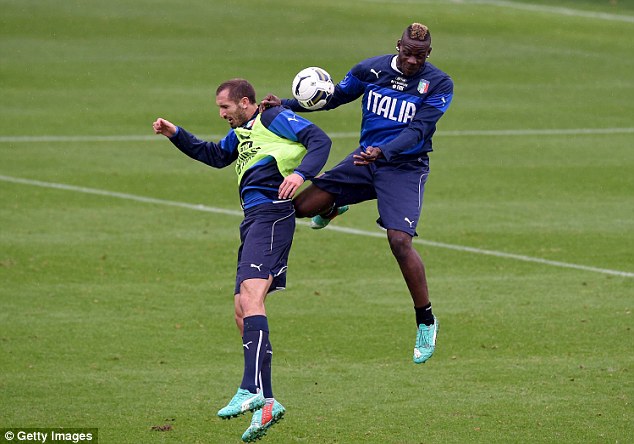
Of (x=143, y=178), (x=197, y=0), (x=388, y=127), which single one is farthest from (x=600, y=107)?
(x=388, y=127)

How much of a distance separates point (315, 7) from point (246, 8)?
2217mm

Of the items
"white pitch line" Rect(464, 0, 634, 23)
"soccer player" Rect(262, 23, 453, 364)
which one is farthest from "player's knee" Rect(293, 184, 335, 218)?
"white pitch line" Rect(464, 0, 634, 23)

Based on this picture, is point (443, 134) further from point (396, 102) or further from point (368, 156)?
point (368, 156)

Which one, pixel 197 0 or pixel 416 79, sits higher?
pixel 416 79

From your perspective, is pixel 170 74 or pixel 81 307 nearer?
pixel 81 307

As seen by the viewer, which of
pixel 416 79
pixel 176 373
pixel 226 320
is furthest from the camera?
pixel 226 320

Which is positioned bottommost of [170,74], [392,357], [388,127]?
[170,74]

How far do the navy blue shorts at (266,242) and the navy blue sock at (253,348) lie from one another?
43 centimetres

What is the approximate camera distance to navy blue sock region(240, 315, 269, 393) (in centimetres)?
1059

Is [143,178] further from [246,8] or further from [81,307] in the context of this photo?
[246,8]

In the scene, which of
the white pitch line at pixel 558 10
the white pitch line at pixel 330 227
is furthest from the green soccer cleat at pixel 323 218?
the white pitch line at pixel 558 10

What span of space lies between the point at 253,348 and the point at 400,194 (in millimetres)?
2256

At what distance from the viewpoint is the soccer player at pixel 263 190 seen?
35.6ft

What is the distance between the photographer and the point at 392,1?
41938 mm
